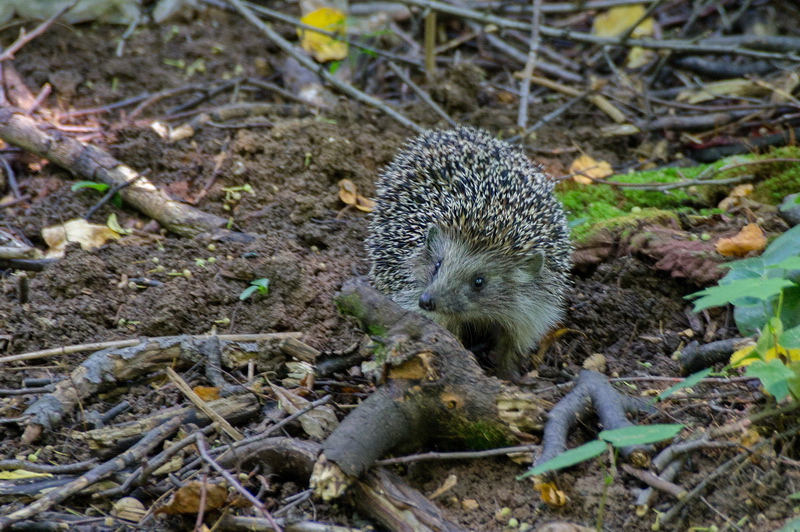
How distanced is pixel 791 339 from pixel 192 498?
279 centimetres

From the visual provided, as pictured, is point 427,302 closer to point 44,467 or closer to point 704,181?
point 44,467

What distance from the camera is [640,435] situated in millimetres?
2957

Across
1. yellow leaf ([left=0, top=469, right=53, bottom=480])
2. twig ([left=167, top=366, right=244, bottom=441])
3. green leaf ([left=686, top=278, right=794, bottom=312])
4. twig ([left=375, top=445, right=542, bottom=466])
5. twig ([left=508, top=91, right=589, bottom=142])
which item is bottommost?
yellow leaf ([left=0, top=469, right=53, bottom=480])

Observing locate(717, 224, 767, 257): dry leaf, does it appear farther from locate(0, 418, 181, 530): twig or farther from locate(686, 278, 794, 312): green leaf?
locate(0, 418, 181, 530): twig

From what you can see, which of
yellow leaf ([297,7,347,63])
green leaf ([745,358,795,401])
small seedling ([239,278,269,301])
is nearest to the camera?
green leaf ([745,358,795,401])

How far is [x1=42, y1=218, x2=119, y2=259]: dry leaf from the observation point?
5.63 m

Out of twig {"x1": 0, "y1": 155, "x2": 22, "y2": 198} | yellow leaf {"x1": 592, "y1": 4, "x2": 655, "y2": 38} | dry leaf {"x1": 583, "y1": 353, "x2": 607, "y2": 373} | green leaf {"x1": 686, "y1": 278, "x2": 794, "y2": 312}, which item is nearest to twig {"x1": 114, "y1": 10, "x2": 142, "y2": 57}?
twig {"x1": 0, "y1": 155, "x2": 22, "y2": 198}

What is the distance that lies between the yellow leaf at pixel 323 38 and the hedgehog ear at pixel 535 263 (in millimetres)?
3854

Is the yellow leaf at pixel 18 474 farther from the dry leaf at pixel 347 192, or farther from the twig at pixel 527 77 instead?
the twig at pixel 527 77

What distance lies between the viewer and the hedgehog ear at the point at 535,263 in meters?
5.24

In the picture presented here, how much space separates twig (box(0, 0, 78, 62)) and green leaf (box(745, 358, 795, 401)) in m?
6.95

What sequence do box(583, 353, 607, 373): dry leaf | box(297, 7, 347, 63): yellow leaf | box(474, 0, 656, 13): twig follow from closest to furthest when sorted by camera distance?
box(583, 353, 607, 373): dry leaf
box(297, 7, 347, 63): yellow leaf
box(474, 0, 656, 13): twig

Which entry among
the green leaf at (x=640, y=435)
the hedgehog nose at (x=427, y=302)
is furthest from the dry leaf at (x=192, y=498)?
the hedgehog nose at (x=427, y=302)

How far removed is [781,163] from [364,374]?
4077mm
